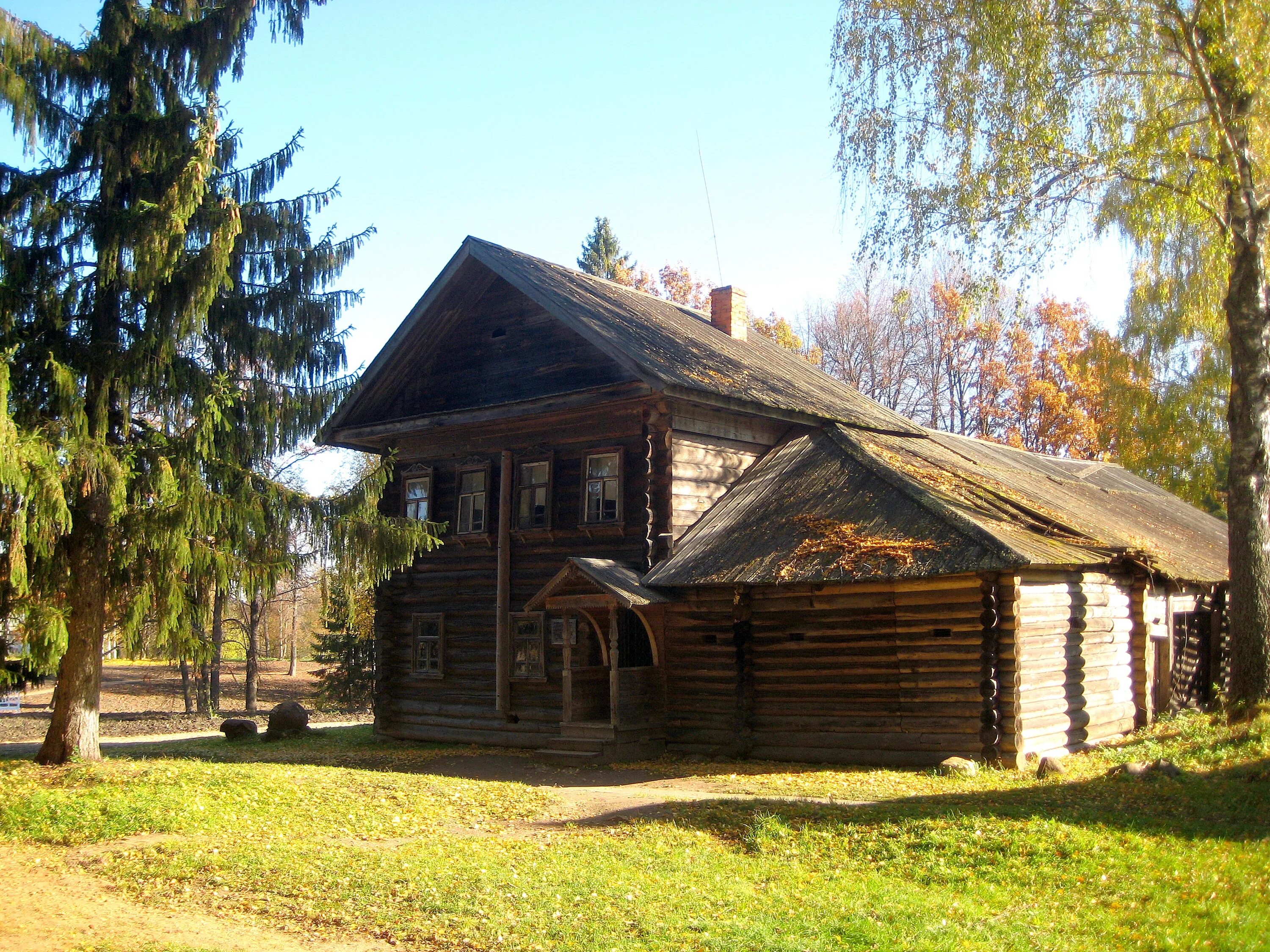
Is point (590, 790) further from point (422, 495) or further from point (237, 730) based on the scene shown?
point (237, 730)

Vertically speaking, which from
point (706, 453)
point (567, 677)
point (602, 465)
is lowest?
point (567, 677)

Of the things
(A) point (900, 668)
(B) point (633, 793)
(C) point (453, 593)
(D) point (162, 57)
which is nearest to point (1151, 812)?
(A) point (900, 668)

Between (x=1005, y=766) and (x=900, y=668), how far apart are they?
2.04 meters

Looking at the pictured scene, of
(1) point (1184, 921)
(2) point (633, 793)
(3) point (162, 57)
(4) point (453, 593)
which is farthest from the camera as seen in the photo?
(4) point (453, 593)

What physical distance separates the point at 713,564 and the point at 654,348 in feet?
15.4

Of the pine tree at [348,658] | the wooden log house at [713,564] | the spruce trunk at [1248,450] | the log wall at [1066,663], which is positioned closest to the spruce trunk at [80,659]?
the wooden log house at [713,564]

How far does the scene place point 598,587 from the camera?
18.5m

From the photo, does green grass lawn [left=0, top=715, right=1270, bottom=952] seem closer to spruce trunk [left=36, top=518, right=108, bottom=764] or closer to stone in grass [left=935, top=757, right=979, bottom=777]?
stone in grass [left=935, top=757, right=979, bottom=777]

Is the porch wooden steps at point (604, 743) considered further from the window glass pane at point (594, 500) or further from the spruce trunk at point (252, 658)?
the spruce trunk at point (252, 658)

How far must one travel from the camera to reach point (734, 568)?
698 inches

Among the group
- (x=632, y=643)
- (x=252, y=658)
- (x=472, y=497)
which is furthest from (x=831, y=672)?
(x=252, y=658)

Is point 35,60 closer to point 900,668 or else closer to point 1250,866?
point 900,668

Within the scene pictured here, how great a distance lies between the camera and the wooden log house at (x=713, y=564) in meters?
16.5

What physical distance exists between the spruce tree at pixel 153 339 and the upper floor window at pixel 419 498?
5.91 metres
